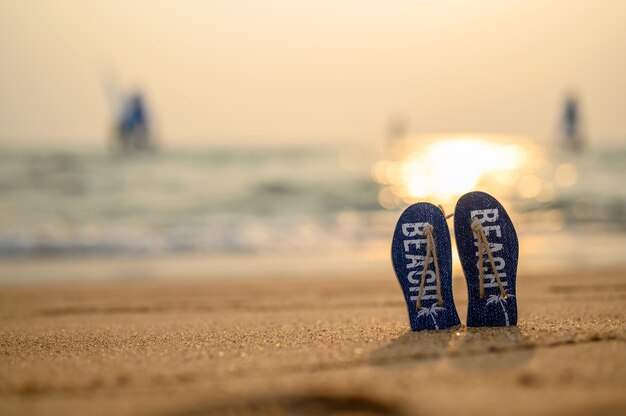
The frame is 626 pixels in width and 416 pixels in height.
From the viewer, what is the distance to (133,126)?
90.5 ft

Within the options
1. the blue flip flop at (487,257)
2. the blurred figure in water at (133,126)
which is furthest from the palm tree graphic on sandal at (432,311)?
the blurred figure in water at (133,126)

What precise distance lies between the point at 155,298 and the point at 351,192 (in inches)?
386

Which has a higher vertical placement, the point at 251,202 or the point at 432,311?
the point at 251,202

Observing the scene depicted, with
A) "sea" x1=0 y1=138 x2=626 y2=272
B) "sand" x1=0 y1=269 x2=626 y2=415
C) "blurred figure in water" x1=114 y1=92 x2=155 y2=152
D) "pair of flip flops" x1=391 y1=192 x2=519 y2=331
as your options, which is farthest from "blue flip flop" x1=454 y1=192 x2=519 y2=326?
"blurred figure in water" x1=114 y1=92 x2=155 y2=152

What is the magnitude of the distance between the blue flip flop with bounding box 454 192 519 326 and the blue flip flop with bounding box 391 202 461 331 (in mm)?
70

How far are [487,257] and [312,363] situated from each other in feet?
2.91

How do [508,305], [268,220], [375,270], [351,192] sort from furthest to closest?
[351,192] → [268,220] → [375,270] → [508,305]

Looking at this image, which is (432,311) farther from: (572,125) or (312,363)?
(572,125)

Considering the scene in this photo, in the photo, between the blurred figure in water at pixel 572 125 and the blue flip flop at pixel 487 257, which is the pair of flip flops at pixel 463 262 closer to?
the blue flip flop at pixel 487 257

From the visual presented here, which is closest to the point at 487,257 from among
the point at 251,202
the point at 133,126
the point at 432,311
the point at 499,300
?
the point at 499,300

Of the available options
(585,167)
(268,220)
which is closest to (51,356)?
(268,220)

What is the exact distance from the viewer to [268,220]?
32.3 feet

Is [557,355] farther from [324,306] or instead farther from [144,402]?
[324,306]

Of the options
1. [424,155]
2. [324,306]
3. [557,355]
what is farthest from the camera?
[424,155]
